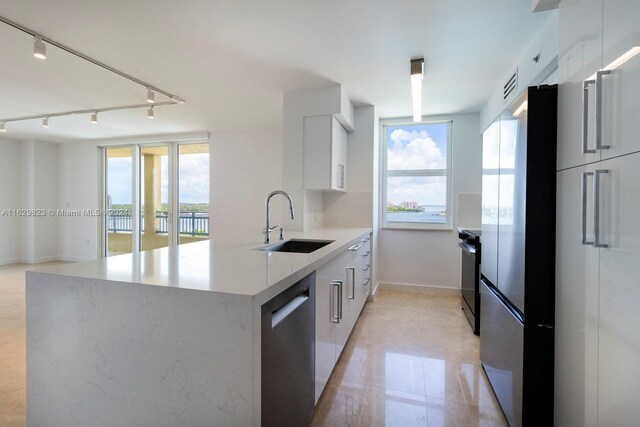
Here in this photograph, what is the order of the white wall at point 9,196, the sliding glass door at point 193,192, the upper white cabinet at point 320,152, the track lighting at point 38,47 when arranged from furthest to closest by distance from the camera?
the white wall at point 9,196 < the sliding glass door at point 193,192 < the upper white cabinet at point 320,152 < the track lighting at point 38,47

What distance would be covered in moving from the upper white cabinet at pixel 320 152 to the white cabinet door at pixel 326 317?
4.25ft

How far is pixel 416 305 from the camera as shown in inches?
148

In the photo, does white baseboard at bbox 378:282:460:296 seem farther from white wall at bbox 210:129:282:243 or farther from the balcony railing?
the balcony railing

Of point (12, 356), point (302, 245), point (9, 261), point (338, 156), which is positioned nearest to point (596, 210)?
point (302, 245)

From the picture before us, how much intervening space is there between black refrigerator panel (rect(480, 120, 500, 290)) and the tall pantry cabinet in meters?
0.50

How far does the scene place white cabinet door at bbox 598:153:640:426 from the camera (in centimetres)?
92

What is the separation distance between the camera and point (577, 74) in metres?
1.25

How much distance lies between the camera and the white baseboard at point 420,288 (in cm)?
421

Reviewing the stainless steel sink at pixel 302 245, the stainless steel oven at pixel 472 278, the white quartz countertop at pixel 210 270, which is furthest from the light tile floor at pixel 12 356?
the stainless steel oven at pixel 472 278

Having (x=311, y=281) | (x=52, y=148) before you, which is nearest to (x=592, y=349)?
(x=311, y=281)

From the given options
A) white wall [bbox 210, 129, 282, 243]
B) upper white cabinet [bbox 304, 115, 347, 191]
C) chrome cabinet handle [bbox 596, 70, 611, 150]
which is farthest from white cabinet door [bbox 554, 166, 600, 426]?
white wall [bbox 210, 129, 282, 243]

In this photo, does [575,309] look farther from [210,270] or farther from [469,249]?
[469,249]

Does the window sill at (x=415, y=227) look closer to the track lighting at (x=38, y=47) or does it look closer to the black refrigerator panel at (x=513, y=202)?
the black refrigerator panel at (x=513, y=202)

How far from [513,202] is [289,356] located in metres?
1.39
